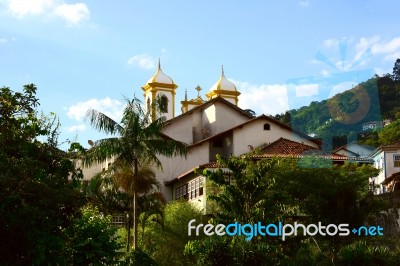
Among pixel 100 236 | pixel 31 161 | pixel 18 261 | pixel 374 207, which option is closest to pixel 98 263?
pixel 100 236

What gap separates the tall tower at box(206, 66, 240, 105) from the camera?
264 feet

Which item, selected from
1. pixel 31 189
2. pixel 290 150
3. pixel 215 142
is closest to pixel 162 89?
pixel 215 142

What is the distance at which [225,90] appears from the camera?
80625 mm

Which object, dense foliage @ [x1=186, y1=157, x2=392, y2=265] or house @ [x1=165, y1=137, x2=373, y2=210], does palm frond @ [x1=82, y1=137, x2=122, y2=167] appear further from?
house @ [x1=165, y1=137, x2=373, y2=210]

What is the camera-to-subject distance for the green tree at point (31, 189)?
21625 millimetres

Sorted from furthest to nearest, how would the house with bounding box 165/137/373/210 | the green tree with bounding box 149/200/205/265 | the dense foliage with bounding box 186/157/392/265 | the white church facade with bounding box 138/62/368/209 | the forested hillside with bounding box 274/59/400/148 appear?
the white church facade with bounding box 138/62/368/209 < the house with bounding box 165/137/373/210 < the green tree with bounding box 149/200/205/265 < the forested hillside with bounding box 274/59/400/148 < the dense foliage with bounding box 186/157/392/265

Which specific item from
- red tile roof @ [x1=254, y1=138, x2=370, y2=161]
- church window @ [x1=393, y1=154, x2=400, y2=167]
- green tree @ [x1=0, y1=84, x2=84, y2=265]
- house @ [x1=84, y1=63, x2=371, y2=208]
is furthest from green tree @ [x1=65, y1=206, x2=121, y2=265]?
church window @ [x1=393, y1=154, x2=400, y2=167]

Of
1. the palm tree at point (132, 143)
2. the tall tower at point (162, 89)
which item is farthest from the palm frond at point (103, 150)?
the tall tower at point (162, 89)

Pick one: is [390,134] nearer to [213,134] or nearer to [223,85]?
[223,85]

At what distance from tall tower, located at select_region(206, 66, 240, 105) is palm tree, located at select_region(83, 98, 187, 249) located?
141ft

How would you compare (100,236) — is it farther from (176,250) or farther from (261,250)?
(176,250)

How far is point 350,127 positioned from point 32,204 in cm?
1668

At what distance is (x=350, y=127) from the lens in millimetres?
33281

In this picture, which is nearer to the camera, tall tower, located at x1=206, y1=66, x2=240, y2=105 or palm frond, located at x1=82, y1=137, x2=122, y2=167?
palm frond, located at x1=82, y1=137, x2=122, y2=167
